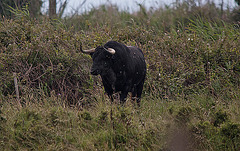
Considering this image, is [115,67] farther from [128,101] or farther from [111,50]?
[128,101]

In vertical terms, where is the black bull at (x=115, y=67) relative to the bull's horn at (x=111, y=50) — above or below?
below

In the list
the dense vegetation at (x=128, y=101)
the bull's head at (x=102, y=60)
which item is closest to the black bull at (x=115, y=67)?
the bull's head at (x=102, y=60)

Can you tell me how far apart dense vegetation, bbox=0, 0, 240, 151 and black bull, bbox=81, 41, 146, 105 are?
37cm

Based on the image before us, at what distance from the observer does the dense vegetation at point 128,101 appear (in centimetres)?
557

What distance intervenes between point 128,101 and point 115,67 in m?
0.89

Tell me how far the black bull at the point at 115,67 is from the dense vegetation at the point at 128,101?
37 centimetres

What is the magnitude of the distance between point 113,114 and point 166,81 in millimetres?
3396

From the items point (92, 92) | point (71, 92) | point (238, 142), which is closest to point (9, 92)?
point (71, 92)

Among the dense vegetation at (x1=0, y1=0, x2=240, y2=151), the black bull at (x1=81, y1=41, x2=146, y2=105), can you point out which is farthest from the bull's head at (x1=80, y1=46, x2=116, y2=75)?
the dense vegetation at (x1=0, y1=0, x2=240, y2=151)

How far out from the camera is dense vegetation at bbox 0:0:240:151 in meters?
5.57

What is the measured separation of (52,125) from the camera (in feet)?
19.3

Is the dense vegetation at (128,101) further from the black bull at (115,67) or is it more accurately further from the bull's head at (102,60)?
the bull's head at (102,60)

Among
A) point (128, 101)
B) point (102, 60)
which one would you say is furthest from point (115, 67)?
point (128, 101)

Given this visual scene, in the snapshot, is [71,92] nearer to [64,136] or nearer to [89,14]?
[64,136]
